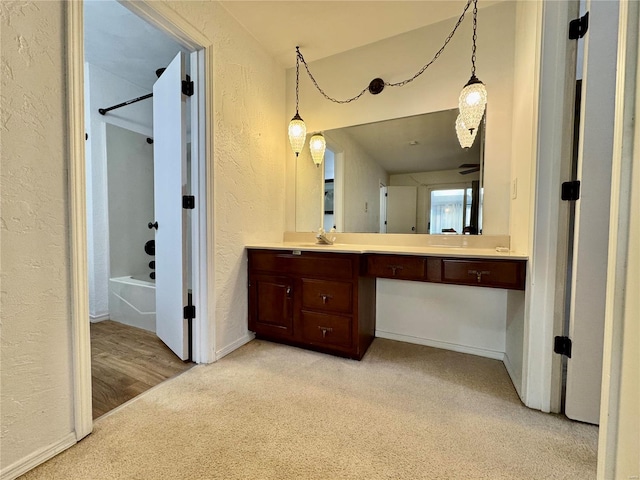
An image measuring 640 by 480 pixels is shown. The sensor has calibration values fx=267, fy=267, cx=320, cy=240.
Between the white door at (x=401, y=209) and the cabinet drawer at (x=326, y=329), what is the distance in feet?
2.95

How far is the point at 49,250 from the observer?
1.07m

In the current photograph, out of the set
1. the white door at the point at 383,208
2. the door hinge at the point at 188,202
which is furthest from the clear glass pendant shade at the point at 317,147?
the door hinge at the point at 188,202

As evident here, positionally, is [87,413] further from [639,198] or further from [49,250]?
[639,198]

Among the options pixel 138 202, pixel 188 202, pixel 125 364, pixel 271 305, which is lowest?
pixel 125 364

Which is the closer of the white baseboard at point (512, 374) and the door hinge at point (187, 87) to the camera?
the white baseboard at point (512, 374)

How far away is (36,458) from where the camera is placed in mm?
1043

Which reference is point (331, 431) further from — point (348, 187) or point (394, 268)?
point (348, 187)

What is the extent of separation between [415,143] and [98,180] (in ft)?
10.2

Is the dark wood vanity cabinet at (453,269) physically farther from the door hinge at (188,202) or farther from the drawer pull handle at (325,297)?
the door hinge at (188,202)

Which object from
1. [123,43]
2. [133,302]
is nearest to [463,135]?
[123,43]

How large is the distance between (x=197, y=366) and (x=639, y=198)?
7.19ft

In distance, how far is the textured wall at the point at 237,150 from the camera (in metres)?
1.87

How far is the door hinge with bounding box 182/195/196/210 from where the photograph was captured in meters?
1.83

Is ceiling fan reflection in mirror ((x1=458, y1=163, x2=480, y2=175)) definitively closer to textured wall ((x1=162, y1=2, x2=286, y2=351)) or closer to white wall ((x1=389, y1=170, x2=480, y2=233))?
white wall ((x1=389, y1=170, x2=480, y2=233))
